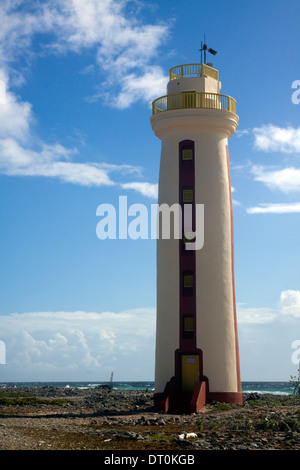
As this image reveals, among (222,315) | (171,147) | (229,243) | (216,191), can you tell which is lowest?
(222,315)

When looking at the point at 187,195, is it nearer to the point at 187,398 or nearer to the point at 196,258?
the point at 196,258

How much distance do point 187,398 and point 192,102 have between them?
16287 mm

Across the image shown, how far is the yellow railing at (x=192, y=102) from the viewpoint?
3650 centimetres

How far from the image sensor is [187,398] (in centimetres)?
3288

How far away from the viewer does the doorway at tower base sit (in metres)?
31.7

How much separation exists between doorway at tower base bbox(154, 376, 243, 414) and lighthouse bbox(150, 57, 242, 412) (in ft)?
0.17

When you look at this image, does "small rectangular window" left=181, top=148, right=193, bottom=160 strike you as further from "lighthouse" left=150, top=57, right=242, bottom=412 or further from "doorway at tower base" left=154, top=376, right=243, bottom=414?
"doorway at tower base" left=154, top=376, right=243, bottom=414

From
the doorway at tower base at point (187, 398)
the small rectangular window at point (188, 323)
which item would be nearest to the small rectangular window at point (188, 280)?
the small rectangular window at point (188, 323)

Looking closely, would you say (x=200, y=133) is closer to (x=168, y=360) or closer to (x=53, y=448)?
(x=168, y=360)

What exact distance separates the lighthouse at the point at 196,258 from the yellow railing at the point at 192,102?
0.06 metres

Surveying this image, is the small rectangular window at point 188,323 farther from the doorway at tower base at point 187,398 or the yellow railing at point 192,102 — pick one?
the yellow railing at point 192,102
